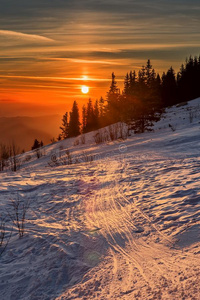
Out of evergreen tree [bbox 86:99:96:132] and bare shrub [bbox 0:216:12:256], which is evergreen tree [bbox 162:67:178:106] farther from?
bare shrub [bbox 0:216:12:256]

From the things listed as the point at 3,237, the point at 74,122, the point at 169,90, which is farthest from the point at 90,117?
the point at 3,237

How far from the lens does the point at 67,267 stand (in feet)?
9.46

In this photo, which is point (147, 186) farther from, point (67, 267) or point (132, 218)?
point (67, 267)

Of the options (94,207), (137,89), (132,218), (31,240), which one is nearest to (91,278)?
(31,240)

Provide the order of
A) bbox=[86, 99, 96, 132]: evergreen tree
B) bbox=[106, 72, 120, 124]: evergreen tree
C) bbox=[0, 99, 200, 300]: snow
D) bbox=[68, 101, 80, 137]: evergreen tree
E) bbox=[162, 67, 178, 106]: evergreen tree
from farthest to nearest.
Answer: bbox=[86, 99, 96, 132]: evergreen tree → bbox=[68, 101, 80, 137]: evergreen tree → bbox=[162, 67, 178, 106]: evergreen tree → bbox=[106, 72, 120, 124]: evergreen tree → bbox=[0, 99, 200, 300]: snow

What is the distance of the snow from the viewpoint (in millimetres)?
2447

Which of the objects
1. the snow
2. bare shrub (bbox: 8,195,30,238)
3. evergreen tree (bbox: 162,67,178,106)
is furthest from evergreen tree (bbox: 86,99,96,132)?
bare shrub (bbox: 8,195,30,238)

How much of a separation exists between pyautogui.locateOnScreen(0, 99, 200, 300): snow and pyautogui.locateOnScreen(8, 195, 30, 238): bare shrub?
3.5 inches

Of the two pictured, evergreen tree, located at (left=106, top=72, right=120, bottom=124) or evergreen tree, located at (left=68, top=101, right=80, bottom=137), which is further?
evergreen tree, located at (left=68, top=101, right=80, bottom=137)

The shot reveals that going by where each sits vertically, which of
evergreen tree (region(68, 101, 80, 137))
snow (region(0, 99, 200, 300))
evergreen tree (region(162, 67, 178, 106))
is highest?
evergreen tree (region(162, 67, 178, 106))

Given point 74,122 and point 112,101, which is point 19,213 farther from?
point 74,122

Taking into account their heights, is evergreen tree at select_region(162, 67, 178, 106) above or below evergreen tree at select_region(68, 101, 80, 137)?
above

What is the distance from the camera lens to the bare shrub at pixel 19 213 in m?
3.95

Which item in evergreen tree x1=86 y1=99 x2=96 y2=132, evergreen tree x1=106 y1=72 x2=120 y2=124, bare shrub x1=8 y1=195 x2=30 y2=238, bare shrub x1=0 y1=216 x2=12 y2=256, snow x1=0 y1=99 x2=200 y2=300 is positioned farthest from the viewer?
evergreen tree x1=86 y1=99 x2=96 y2=132
